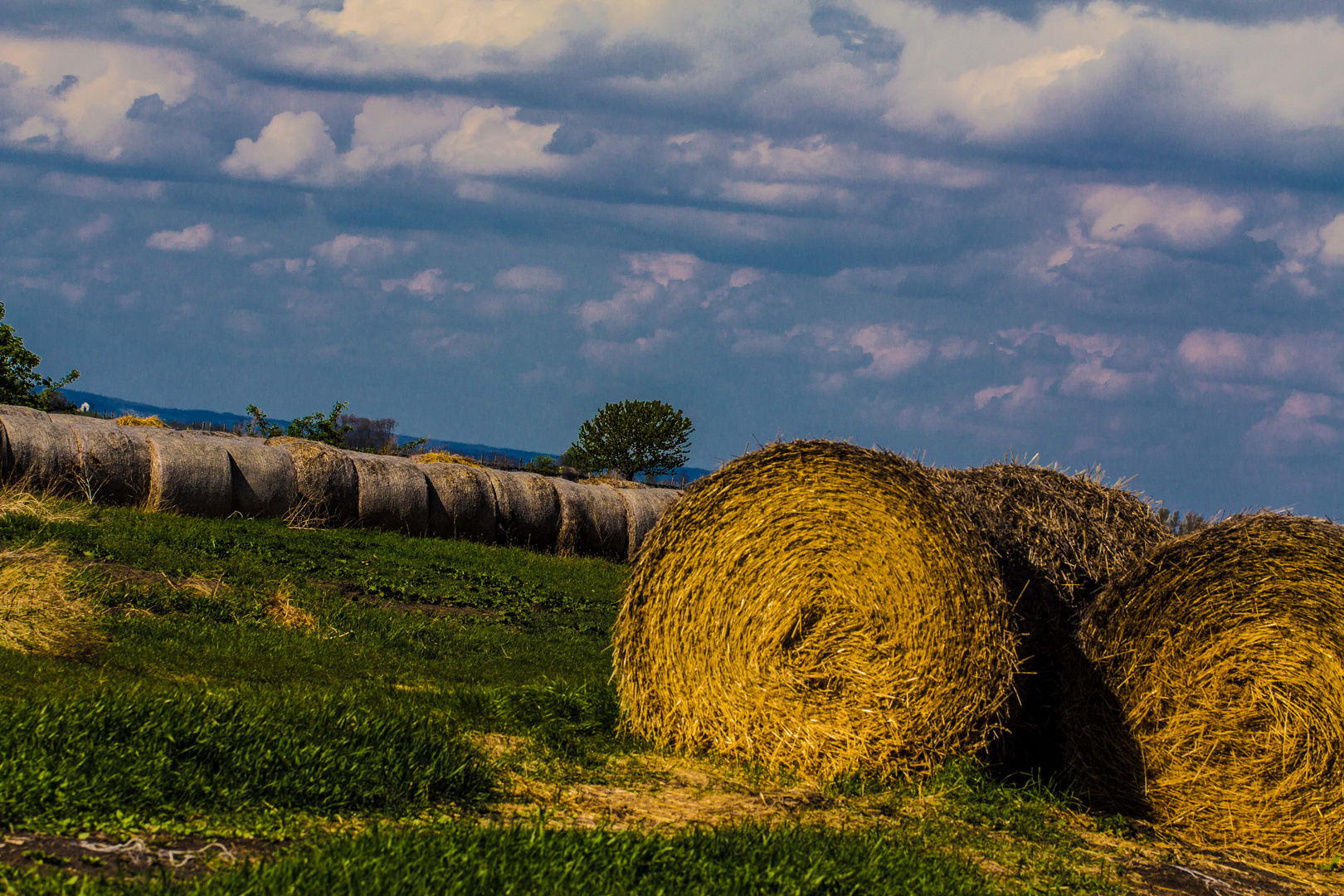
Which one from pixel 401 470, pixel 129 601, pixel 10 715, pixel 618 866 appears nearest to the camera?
pixel 618 866

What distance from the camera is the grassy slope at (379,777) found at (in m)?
5.19

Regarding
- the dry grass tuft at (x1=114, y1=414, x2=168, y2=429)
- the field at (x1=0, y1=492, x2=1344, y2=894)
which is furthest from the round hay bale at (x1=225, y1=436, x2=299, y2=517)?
the field at (x1=0, y1=492, x2=1344, y2=894)

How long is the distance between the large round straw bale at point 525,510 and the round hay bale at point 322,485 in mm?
3507

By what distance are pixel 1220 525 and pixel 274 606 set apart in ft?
32.6

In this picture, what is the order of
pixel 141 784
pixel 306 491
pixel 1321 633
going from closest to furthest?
1. pixel 141 784
2. pixel 1321 633
3. pixel 306 491

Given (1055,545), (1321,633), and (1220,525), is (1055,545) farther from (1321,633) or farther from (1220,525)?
(1321,633)

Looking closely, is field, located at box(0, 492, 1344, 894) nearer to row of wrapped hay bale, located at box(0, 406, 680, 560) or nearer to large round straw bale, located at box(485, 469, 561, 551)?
row of wrapped hay bale, located at box(0, 406, 680, 560)

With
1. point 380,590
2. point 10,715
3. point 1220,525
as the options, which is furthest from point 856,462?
point 380,590

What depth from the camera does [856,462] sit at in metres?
8.33

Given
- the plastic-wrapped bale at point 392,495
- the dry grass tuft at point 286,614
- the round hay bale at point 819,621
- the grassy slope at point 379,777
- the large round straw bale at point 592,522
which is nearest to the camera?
the grassy slope at point 379,777

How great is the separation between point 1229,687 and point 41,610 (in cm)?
972

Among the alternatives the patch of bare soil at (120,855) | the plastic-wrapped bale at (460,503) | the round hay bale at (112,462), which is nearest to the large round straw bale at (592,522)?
the plastic-wrapped bale at (460,503)

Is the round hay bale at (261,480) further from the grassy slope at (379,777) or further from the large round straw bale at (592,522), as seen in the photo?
the grassy slope at (379,777)

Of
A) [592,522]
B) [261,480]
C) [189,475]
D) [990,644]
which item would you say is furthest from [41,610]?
[592,522]
